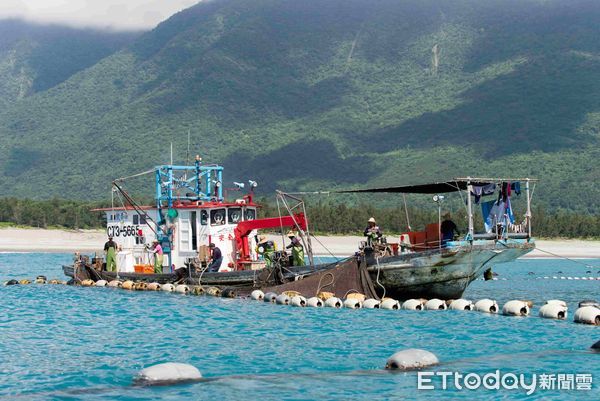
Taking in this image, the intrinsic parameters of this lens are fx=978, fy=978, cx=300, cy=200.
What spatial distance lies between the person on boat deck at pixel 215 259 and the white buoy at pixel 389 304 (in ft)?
22.2

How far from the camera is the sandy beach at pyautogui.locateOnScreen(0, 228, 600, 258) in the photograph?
223 ft

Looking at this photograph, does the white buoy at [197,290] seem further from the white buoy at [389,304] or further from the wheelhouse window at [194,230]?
the white buoy at [389,304]

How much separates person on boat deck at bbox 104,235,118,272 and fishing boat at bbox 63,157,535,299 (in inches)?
9.0

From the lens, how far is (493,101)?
181 metres

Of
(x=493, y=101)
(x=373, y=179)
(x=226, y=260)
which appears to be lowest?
(x=226, y=260)

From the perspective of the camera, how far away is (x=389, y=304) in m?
26.4

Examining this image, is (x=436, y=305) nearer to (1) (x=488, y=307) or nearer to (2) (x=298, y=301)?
(1) (x=488, y=307)

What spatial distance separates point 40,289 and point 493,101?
155 m

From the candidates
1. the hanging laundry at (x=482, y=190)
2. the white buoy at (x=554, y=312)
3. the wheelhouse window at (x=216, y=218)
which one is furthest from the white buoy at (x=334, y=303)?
the wheelhouse window at (x=216, y=218)

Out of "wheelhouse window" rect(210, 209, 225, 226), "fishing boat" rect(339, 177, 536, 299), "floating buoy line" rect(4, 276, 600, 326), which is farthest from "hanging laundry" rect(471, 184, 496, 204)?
"wheelhouse window" rect(210, 209, 225, 226)

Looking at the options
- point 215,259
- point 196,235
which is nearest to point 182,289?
point 215,259

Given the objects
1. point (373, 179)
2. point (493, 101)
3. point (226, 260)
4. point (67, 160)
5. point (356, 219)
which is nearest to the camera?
point (226, 260)

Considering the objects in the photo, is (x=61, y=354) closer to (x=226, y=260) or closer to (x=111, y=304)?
(x=111, y=304)

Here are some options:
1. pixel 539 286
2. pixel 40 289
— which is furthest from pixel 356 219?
pixel 40 289
